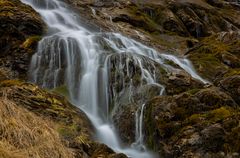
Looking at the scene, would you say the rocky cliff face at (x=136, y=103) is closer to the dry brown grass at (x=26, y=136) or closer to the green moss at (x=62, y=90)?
the dry brown grass at (x=26, y=136)

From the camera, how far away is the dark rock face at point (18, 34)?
2500 centimetres

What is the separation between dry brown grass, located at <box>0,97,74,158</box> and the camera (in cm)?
835

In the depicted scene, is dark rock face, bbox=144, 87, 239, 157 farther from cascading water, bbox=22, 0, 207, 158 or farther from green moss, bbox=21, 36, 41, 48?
green moss, bbox=21, 36, 41, 48

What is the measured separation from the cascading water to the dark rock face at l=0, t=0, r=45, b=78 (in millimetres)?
661

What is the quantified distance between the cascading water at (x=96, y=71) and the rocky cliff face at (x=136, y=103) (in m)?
0.35

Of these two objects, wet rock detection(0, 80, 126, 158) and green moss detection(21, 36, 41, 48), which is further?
green moss detection(21, 36, 41, 48)

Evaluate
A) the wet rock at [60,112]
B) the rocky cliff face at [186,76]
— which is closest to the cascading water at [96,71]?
the rocky cliff face at [186,76]

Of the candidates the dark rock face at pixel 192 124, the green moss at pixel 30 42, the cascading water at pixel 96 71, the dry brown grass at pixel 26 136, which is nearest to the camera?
the dry brown grass at pixel 26 136

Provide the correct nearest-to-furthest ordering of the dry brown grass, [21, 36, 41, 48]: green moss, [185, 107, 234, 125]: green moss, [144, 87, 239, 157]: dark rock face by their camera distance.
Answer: the dry brown grass, [144, 87, 239, 157]: dark rock face, [185, 107, 234, 125]: green moss, [21, 36, 41, 48]: green moss

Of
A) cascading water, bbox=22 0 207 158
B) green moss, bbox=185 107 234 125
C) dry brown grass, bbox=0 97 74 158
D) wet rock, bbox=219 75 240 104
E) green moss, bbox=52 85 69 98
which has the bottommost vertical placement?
green moss, bbox=52 85 69 98

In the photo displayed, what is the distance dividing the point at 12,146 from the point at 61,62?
1624 centimetres

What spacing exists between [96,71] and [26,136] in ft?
48.3

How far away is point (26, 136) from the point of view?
28.3ft

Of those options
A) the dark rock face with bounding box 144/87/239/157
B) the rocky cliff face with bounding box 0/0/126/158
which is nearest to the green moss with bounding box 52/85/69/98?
the rocky cliff face with bounding box 0/0/126/158
